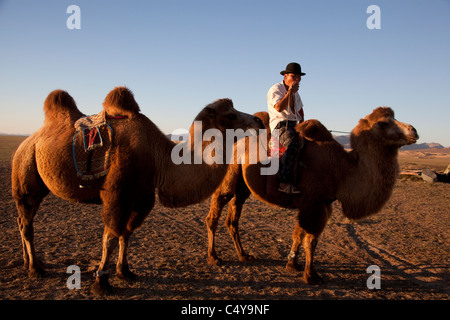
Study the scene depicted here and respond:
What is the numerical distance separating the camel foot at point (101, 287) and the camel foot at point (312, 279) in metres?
2.85

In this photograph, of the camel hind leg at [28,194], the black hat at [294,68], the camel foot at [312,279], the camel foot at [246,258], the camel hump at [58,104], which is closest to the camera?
the camel hind leg at [28,194]

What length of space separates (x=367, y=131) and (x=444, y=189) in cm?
1361

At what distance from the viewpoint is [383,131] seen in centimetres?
454

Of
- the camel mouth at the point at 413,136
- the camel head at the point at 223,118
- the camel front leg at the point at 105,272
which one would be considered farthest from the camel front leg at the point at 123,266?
the camel mouth at the point at 413,136

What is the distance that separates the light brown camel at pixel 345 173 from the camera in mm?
4500

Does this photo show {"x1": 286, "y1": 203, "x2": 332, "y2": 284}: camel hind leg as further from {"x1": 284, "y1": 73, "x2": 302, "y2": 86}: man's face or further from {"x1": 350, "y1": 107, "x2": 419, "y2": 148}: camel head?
{"x1": 284, "y1": 73, "x2": 302, "y2": 86}: man's face

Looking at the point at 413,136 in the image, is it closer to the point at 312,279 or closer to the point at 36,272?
the point at 312,279

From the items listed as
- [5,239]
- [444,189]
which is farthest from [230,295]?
[444,189]

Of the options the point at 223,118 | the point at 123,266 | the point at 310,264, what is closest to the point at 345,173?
the point at 310,264

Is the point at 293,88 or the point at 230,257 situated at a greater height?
the point at 293,88

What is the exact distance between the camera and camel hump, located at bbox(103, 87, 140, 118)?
430cm

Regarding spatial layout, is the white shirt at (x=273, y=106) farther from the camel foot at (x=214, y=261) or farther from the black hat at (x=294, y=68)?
the camel foot at (x=214, y=261)

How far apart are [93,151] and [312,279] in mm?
3739

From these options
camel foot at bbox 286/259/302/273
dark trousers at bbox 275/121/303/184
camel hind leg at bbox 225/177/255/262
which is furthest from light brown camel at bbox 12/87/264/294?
camel foot at bbox 286/259/302/273
